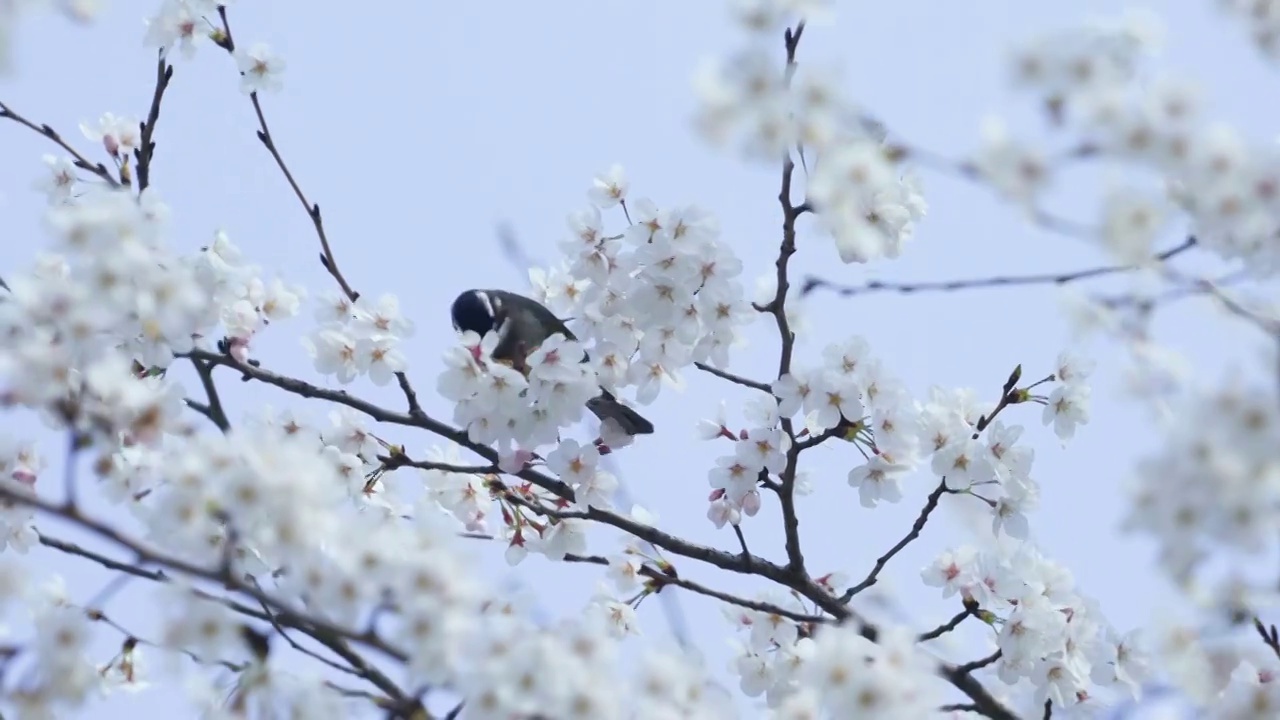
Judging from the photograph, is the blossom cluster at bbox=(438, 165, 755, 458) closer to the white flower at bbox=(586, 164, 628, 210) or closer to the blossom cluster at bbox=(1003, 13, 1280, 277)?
the white flower at bbox=(586, 164, 628, 210)

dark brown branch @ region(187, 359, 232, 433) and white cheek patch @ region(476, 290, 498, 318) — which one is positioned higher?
white cheek patch @ region(476, 290, 498, 318)

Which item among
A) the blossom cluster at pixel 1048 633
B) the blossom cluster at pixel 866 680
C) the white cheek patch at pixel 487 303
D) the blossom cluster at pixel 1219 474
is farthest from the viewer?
the white cheek patch at pixel 487 303

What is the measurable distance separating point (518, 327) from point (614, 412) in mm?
554

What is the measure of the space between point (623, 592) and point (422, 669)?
1.93m

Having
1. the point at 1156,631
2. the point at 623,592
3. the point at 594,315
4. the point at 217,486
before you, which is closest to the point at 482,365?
the point at 594,315

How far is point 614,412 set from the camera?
4.20 metres

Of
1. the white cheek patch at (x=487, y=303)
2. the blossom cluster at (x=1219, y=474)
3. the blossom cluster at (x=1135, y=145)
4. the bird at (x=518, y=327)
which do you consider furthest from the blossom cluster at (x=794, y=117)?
the white cheek patch at (x=487, y=303)

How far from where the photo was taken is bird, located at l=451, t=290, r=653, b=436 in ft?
13.7

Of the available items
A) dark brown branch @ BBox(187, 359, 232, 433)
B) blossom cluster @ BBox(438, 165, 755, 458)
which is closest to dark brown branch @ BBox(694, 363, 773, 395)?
blossom cluster @ BBox(438, 165, 755, 458)

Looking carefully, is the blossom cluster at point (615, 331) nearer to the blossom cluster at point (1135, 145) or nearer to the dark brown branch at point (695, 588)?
the dark brown branch at point (695, 588)

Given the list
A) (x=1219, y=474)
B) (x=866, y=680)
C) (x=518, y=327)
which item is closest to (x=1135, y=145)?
(x=1219, y=474)

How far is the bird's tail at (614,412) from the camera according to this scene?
4.18m

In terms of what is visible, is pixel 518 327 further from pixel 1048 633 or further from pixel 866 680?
pixel 866 680

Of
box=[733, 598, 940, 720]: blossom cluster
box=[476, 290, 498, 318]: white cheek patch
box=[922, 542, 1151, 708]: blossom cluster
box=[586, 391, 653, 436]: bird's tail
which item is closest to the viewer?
box=[733, 598, 940, 720]: blossom cluster
